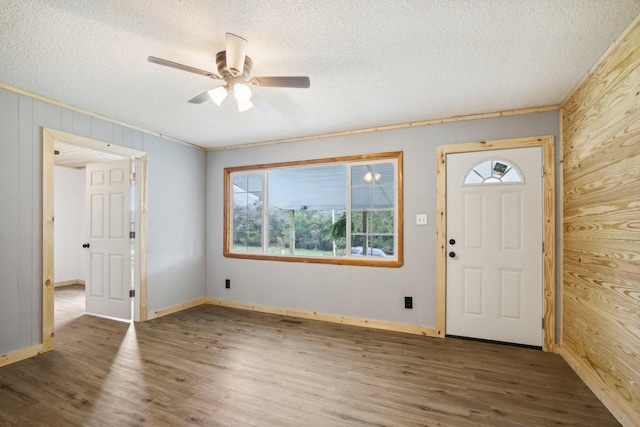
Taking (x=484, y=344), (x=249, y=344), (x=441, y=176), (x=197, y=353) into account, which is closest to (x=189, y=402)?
(x=197, y=353)

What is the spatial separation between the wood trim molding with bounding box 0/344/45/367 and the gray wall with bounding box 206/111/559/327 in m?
2.10

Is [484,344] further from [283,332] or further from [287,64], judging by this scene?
[287,64]

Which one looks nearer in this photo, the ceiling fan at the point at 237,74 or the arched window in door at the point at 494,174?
the ceiling fan at the point at 237,74

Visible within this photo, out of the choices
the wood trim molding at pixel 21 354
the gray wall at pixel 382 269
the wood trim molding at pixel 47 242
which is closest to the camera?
the wood trim molding at pixel 21 354

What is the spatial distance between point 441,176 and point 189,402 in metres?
3.07

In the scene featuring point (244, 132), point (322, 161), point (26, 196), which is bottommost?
point (26, 196)

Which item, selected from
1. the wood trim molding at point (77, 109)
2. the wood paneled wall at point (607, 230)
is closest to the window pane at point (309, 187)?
the wood trim molding at point (77, 109)

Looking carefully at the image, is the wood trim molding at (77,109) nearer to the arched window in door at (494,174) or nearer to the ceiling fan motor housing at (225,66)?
the ceiling fan motor housing at (225,66)

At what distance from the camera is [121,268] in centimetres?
393

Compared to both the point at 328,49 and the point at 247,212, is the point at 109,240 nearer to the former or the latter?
the point at 247,212

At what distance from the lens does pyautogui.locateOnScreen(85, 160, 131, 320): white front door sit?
154 inches

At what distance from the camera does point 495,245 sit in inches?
127

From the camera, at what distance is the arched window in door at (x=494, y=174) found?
3.17m

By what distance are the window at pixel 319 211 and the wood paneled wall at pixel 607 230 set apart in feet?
5.17
